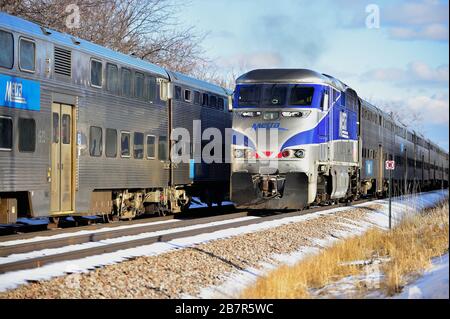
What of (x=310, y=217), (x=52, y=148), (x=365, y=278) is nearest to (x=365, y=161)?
(x=310, y=217)

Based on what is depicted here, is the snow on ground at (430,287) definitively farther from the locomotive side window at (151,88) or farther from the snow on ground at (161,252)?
the locomotive side window at (151,88)

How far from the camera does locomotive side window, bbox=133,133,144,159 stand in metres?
18.8

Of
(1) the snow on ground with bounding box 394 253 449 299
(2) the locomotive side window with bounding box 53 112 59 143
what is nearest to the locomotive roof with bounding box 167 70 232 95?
(2) the locomotive side window with bounding box 53 112 59 143

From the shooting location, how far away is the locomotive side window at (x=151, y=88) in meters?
19.7

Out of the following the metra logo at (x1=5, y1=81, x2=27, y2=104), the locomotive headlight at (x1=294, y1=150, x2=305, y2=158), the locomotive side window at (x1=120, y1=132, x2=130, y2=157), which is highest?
the metra logo at (x1=5, y1=81, x2=27, y2=104)

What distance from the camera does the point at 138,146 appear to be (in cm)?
1895

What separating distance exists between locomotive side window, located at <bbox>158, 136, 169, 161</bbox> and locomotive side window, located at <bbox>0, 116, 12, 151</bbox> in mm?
7160

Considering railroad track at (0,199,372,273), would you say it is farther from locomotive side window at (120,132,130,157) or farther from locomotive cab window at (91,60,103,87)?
locomotive cab window at (91,60,103,87)

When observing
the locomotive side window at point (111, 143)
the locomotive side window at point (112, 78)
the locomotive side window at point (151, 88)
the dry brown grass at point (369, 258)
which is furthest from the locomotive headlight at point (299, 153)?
the locomotive side window at point (112, 78)

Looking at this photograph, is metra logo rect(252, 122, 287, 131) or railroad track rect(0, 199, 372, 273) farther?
metra logo rect(252, 122, 287, 131)

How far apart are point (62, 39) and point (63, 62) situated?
1.78 ft

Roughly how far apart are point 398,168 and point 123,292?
3008 cm

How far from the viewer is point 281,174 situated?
19.2 meters

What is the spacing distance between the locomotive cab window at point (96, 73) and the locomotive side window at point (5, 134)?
3.54 m
